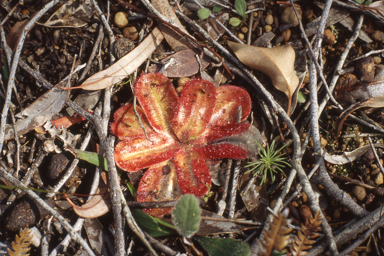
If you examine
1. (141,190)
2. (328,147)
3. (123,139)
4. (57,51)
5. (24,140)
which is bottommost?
(328,147)

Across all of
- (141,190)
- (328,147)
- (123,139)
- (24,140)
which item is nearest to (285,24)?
(328,147)

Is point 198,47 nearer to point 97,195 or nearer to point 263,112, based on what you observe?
point 263,112

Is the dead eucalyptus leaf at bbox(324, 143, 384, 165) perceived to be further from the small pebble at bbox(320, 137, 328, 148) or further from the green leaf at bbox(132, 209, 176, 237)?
the green leaf at bbox(132, 209, 176, 237)

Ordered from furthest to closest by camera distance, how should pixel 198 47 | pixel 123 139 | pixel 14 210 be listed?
pixel 198 47
pixel 123 139
pixel 14 210

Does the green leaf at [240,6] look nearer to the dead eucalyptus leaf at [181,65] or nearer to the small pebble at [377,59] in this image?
the dead eucalyptus leaf at [181,65]

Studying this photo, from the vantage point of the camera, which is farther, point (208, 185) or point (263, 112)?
point (263, 112)

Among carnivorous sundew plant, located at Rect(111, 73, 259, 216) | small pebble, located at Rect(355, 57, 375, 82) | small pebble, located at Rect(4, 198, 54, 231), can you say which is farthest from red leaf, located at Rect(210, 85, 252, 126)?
small pebble, located at Rect(4, 198, 54, 231)

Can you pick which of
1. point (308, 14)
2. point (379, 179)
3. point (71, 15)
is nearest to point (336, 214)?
point (379, 179)
